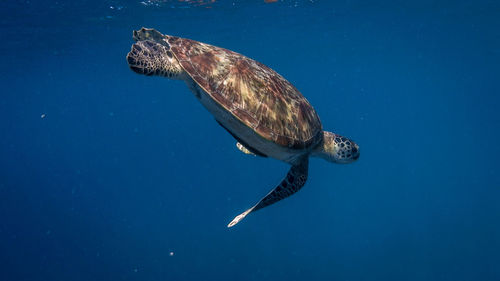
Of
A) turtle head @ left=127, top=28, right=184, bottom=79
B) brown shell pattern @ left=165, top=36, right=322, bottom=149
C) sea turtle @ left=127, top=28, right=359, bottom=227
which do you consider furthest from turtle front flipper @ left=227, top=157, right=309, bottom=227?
turtle head @ left=127, top=28, right=184, bottom=79

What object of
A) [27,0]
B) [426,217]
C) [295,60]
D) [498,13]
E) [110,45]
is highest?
[498,13]

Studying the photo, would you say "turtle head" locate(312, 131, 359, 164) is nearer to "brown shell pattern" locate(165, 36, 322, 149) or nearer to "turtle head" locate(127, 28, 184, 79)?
"brown shell pattern" locate(165, 36, 322, 149)

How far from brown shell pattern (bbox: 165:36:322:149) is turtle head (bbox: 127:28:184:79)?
101mm

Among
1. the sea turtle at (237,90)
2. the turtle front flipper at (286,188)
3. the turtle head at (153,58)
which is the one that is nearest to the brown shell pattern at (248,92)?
A: the sea turtle at (237,90)

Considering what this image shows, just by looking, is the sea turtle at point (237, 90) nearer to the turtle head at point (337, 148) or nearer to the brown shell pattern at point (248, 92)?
the brown shell pattern at point (248, 92)

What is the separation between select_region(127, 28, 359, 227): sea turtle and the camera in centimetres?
351

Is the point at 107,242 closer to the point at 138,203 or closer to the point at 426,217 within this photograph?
the point at 138,203

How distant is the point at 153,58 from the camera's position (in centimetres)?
345

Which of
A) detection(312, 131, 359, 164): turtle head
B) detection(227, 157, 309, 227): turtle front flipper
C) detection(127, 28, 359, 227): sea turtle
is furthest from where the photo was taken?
detection(312, 131, 359, 164): turtle head

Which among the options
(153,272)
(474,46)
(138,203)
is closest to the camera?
(153,272)

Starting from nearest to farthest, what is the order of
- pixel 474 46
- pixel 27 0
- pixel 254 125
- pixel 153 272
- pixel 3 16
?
pixel 254 125 < pixel 27 0 < pixel 3 16 < pixel 153 272 < pixel 474 46

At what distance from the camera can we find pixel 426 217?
2055 centimetres

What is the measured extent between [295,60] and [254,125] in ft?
91.9

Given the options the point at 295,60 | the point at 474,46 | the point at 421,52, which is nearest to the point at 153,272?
the point at 295,60
